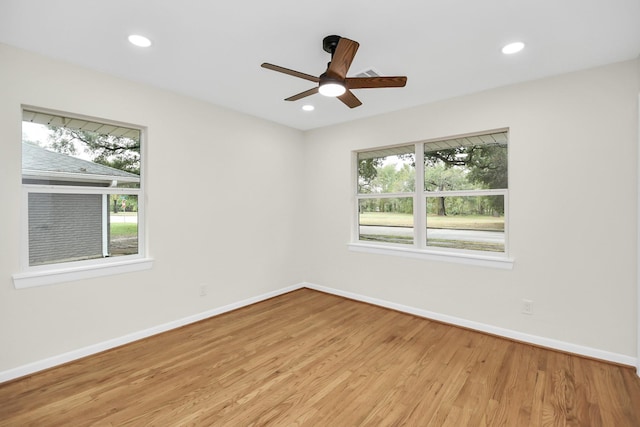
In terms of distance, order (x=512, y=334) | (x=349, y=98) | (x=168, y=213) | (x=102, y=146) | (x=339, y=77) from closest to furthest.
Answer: (x=339, y=77)
(x=349, y=98)
(x=102, y=146)
(x=512, y=334)
(x=168, y=213)

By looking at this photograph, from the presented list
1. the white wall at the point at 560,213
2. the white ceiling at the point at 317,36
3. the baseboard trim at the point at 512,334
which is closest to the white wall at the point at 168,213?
the white ceiling at the point at 317,36

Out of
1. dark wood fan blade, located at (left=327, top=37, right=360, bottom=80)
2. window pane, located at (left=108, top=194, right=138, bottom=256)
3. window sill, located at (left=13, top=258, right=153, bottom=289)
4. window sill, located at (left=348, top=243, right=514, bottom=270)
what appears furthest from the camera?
window sill, located at (left=348, top=243, right=514, bottom=270)

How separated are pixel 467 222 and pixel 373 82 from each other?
2.08 meters

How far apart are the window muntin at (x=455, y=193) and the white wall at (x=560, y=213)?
0.64 feet

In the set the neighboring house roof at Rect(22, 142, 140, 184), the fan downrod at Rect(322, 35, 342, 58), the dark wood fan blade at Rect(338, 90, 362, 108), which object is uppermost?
the fan downrod at Rect(322, 35, 342, 58)

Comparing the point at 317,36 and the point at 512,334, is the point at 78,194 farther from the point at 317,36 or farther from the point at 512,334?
the point at 512,334

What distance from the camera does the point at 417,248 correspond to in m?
3.80

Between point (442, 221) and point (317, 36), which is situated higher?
point (317, 36)

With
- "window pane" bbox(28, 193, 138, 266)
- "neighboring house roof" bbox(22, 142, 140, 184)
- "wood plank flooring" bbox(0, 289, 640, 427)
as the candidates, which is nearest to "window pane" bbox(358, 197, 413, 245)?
"wood plank flooring" bbox(0, 289, 640, 427)

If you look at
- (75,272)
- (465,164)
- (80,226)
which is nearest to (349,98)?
(465,164)

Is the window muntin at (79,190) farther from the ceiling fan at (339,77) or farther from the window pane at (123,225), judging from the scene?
the ceiling fan at (339,77)

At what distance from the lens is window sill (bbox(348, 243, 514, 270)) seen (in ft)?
10.2

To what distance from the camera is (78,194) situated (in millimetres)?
Result: 2746

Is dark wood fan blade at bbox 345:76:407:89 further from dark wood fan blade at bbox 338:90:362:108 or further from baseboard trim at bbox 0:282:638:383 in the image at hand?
baseboard trim at bbox 0:282:638:383
